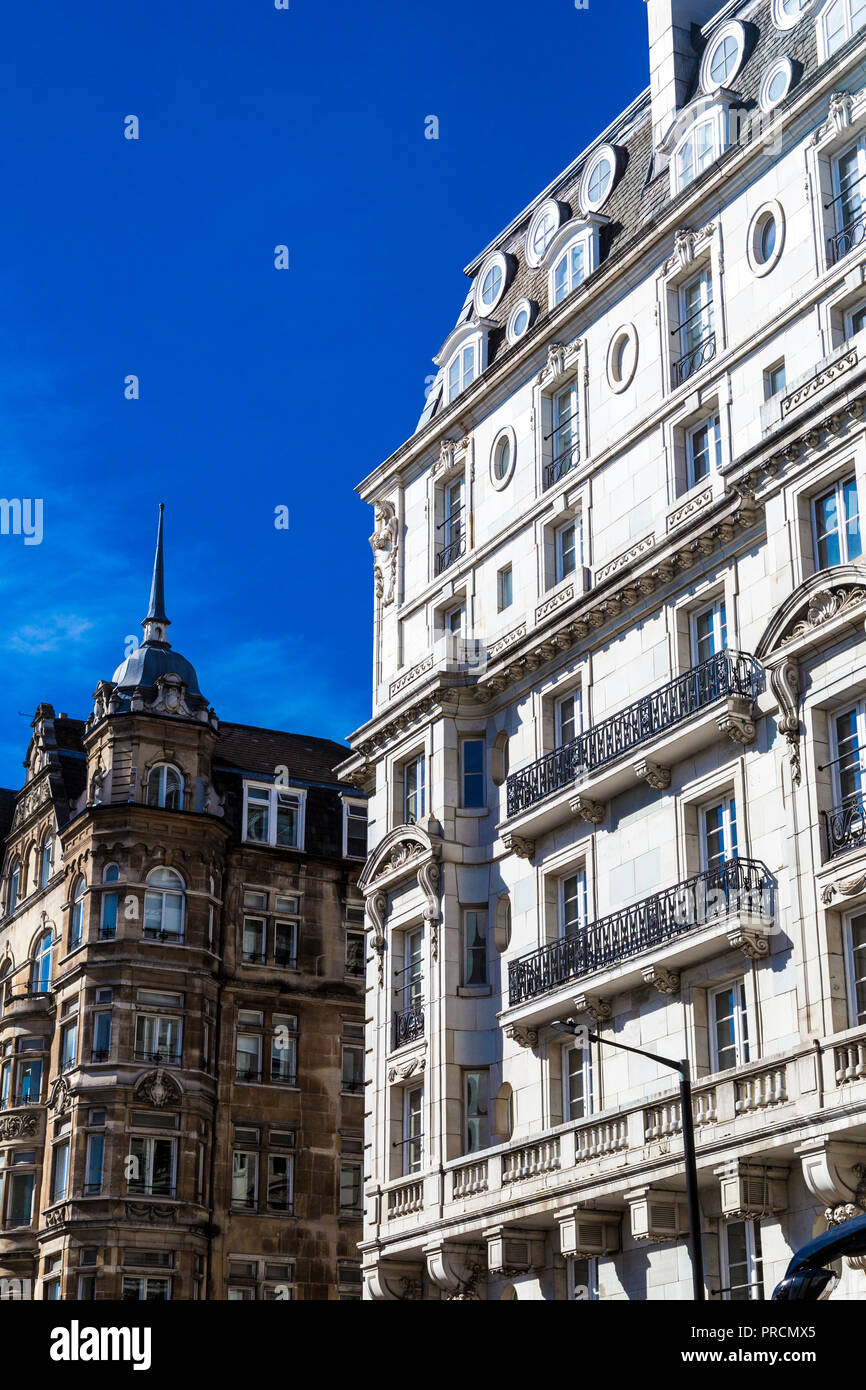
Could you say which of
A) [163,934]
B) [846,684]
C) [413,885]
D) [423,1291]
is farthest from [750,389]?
[163,934]

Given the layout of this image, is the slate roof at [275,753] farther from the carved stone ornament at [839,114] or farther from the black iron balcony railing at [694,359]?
the carved stone ornament at [839,114]

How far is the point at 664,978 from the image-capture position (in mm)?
36312

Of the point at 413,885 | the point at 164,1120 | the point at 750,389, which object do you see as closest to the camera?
the point at 750,389

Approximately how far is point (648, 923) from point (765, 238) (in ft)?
45.4

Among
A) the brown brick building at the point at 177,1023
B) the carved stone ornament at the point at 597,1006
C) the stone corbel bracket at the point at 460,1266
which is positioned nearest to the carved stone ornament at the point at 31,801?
the brown brick building at the point at 177,1023

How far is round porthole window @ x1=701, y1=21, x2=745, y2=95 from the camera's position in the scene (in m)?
42.4

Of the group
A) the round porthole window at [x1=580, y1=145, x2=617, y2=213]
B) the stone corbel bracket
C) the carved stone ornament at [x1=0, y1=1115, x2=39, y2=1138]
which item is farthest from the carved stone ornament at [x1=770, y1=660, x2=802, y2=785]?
the carved stone ornament at [x1=0, y1=1115, x2=39, y2=1138]

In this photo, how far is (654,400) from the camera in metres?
41.3

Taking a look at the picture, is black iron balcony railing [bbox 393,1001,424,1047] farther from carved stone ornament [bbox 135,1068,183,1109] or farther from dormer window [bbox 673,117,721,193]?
dormer window [bbox 673,117,721,193]

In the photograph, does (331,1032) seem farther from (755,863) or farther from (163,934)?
(755,863)

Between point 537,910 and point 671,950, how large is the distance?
5965 mm

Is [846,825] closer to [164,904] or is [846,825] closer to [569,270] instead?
[569,270]

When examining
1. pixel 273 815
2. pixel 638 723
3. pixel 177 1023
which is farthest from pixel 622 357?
pixel 273 815

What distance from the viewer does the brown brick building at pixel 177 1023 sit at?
5731cm
